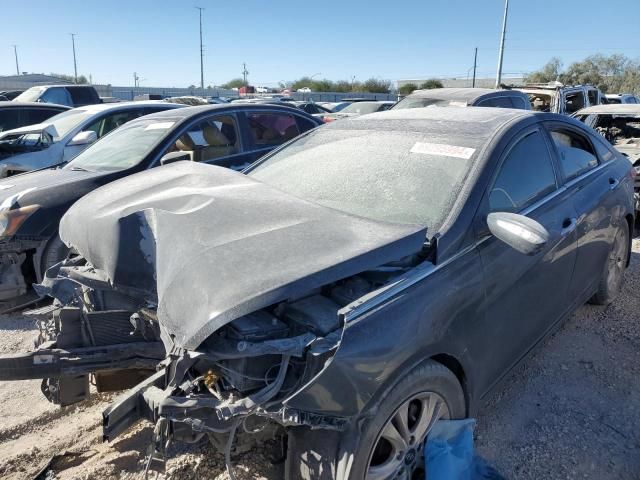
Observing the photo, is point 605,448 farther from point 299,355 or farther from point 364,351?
point 299,355

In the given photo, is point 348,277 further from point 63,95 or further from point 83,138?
point 63,95

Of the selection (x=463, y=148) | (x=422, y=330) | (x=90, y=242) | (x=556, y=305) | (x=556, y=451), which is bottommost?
(x=556, y=451)

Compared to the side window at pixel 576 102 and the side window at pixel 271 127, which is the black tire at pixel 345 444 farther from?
the side window at pixel 576 102

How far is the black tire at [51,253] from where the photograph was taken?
4.37m

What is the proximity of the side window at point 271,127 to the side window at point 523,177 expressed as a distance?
139 inches

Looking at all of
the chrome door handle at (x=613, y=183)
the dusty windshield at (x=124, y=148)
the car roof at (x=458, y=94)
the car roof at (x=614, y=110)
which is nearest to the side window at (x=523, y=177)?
the chrome door handle at (x=613, y=183)

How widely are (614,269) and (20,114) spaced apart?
974cm

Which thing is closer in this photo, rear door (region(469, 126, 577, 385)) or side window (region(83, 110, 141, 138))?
rear door (region(469, 126, 577, 385))

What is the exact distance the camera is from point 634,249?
236 inches

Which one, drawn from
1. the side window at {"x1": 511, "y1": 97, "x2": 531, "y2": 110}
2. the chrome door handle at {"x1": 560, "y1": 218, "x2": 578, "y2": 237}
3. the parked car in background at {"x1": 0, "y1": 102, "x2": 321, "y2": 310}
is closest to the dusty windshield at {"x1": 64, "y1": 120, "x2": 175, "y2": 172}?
the parked car in background at {"x1": 0, "y1": 102, "x2": 321, "y2": 310}

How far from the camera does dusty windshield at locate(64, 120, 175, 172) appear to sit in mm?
5105

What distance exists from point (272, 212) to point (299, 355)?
2.78ft

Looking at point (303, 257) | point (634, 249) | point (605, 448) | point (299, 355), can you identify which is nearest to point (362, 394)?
point (299, 355)

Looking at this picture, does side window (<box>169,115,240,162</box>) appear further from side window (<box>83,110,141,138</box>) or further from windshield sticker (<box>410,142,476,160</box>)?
windshield sticker (<box>410,142,476,160</box>)
